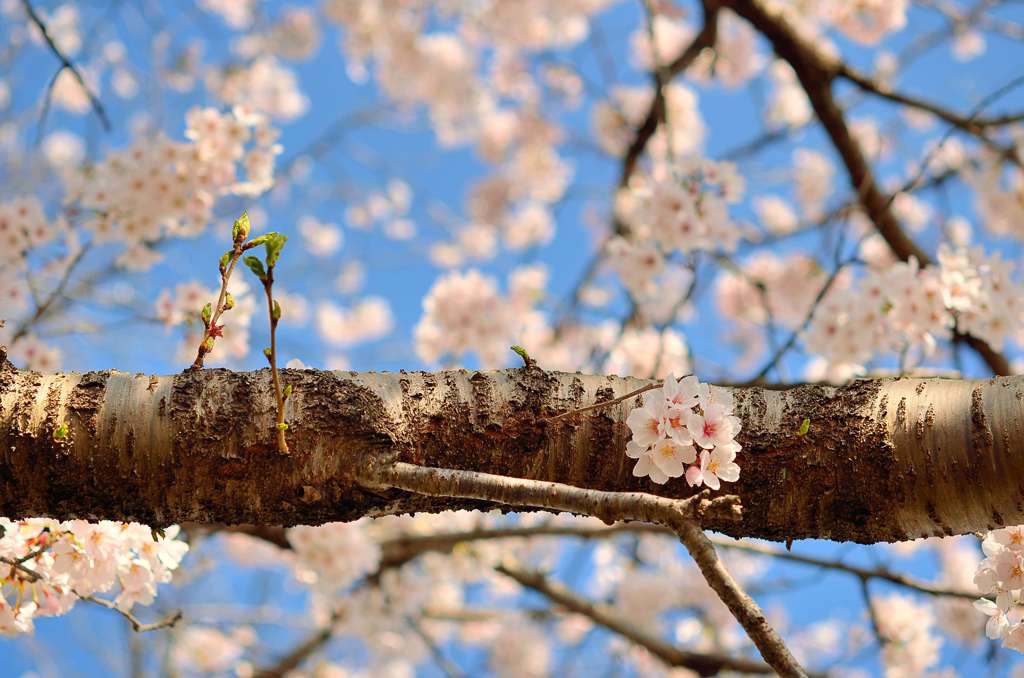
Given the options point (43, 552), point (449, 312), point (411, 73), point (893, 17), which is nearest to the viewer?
point (43, 552)

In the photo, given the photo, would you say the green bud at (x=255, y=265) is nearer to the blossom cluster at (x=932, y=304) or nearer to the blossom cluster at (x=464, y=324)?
the blossom cluster at (x=932, y=304)

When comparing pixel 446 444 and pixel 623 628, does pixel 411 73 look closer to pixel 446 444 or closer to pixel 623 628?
pixel 623 628

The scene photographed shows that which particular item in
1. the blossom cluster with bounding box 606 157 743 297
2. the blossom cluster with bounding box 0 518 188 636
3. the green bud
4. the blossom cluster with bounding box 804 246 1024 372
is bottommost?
the blossom cluster with bounding box 0 518 188 636

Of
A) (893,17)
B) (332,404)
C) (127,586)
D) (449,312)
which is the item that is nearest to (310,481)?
(332,404)

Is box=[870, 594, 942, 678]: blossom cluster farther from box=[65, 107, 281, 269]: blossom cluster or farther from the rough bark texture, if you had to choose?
box=[65, 107, 281, 269]: blossom cluster

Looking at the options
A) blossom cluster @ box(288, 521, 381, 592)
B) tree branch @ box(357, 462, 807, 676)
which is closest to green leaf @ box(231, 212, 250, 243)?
tree branch @ box(357, 462, 807, 676)

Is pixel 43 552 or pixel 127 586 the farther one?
pixel 127 586

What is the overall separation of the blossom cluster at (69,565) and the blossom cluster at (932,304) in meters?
2.06

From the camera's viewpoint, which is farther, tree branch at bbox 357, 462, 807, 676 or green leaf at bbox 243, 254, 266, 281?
green leaf at bbox 243, 254, 266, 281

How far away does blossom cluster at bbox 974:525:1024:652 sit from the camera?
1374 mm

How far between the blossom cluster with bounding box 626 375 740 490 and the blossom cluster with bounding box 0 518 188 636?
100cm

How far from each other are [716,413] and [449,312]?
9.96 feet

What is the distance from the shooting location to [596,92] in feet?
13.8

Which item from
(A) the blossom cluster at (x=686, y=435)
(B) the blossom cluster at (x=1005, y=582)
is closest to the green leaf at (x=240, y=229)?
(A) the blossom cluster at (x=686, y=435)
